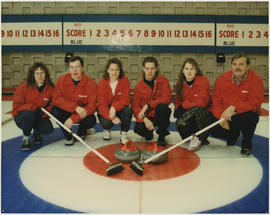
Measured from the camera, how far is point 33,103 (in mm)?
2904

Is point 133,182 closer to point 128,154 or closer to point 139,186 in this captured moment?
point 139,186

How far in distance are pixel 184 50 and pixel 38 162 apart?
183 inches

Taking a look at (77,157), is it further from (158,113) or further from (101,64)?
(101,64)

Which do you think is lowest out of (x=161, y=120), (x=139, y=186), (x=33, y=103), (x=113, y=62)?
(x=139, y=186)

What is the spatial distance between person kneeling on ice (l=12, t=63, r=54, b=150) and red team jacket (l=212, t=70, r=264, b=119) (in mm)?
1802

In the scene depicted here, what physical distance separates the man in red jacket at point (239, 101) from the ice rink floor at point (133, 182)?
22 centimetres

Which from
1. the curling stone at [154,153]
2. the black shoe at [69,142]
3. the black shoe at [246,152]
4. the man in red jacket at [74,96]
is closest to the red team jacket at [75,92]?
the man in red jacket at [74,96]

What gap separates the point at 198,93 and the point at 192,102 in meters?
0.11

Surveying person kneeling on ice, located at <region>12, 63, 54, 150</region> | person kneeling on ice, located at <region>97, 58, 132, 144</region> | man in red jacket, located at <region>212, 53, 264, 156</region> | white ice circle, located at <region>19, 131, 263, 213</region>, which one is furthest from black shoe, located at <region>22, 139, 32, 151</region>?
man in red jacket, located at <region>212, 53, 264, 156</region>

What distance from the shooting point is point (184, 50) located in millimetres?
6211

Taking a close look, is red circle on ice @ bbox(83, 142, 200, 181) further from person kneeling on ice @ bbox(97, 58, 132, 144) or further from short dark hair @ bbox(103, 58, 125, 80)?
short dark hair @ bbox(103, 58, 125, 80)

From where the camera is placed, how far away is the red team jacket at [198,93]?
276 cm

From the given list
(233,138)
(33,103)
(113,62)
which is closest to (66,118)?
(33,103)

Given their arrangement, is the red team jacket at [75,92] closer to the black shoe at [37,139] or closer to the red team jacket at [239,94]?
the black shoe at [37,139]
